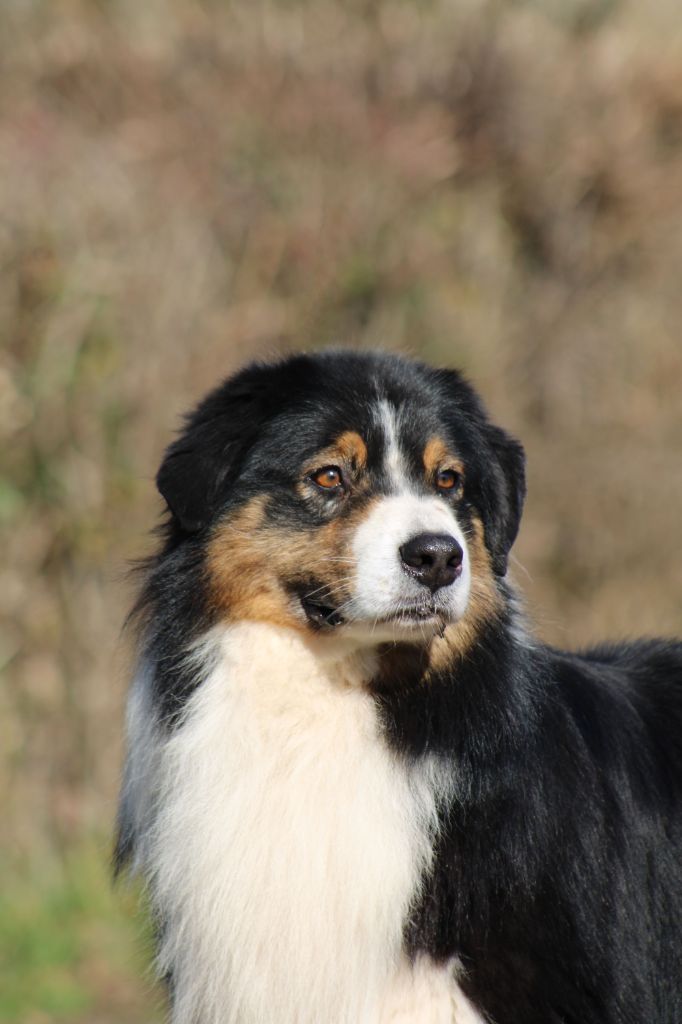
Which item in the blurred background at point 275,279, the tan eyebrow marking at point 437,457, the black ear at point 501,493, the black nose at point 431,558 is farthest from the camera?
the blurred background at point 275,279

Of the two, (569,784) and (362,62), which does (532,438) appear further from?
(569,784)

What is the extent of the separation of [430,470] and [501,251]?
720 cm

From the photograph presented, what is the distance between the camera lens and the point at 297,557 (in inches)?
173

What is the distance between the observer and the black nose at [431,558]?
13.4 ft

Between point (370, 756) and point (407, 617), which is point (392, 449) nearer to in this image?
point (407, 617)

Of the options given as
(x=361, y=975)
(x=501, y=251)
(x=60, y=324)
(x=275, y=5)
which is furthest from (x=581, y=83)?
(x=361, y=975)

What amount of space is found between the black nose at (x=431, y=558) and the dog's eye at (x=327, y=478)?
1.41 feet

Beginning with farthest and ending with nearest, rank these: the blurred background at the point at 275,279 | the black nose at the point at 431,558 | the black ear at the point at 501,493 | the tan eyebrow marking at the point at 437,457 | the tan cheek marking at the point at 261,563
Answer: the blurred background at the point at 275,279
the black ear at the point at 501,493
the tan eyebrow marking at the point at 437,457
the tan cheek marking at the point at 261,563
the black nose at the point at 431,558

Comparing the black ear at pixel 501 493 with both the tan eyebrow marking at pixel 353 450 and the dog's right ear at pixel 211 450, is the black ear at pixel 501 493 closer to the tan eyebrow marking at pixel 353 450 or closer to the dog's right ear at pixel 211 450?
the tan eyebrow marking at pixel 353 450

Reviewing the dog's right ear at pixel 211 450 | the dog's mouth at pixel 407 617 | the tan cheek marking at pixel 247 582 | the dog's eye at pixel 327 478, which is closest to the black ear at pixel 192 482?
the dog's right ear at pixel 211 450

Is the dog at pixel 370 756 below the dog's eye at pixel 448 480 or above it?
below

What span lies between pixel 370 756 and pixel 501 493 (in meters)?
1.00

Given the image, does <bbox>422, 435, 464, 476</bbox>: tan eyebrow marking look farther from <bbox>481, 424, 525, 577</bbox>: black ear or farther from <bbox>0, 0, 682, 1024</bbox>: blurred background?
<bbox>0, 0, 682, 1024</bbox>: blurred background

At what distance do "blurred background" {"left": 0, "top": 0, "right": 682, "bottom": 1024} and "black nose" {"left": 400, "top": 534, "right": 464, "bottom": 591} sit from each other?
2628 mm
